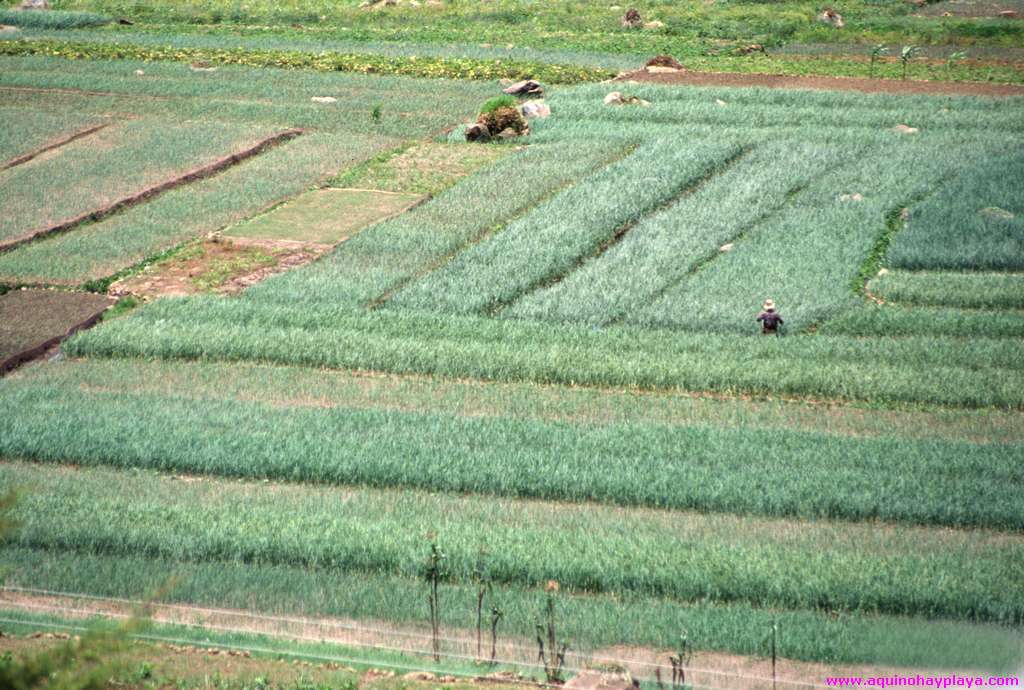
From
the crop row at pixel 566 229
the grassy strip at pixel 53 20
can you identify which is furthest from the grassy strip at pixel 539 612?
the grassy strip at pixel 53 20

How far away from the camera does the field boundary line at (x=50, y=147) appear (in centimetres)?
2920

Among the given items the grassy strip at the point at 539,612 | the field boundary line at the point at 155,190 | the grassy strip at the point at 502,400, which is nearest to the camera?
the grassy strip at the point at 539,612

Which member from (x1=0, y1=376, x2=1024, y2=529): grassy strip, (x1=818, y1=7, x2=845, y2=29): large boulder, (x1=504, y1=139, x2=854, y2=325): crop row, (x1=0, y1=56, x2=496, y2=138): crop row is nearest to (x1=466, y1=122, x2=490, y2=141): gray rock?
(x1=0, y1=56, x2=496, y2=138): crop row

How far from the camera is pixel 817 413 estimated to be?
683 inches

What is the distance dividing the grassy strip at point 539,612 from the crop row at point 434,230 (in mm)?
8065

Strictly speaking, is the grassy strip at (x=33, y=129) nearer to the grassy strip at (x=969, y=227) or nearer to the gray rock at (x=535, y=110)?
the gray rock at (x=535, y=110)

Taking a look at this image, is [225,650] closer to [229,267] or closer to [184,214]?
[229,267]

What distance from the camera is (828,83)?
34844 mm

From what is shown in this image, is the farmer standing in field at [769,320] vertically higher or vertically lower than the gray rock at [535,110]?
lower

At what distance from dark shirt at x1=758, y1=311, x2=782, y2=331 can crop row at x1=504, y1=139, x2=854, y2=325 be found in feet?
6.52

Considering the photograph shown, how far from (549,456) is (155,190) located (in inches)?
550

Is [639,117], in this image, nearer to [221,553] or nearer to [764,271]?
[764,271]

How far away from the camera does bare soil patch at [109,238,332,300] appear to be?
22.2 m

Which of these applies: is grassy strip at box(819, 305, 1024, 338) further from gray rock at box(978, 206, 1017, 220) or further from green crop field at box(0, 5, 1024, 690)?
gray rock at box(978, 206, 1017, 220)
